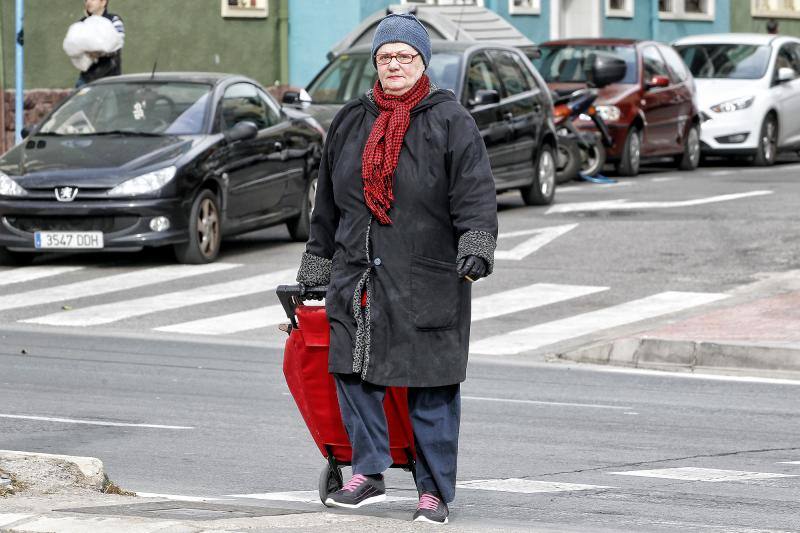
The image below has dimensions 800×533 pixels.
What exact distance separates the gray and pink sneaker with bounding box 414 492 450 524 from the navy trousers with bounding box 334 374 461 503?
1.0 inches

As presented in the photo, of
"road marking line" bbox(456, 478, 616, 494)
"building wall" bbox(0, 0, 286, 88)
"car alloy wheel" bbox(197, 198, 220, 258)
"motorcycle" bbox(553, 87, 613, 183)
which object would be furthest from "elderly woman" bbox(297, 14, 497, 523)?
"building wall" bbox(0, 0, 286, 88)

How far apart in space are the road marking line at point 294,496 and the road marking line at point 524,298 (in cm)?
676

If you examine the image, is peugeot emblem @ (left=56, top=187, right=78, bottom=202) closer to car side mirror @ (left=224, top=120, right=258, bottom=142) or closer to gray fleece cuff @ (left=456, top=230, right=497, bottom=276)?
car side mirror @ (left=224, top=120, right=258, bottom=142)

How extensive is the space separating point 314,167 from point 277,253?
3.87 ft

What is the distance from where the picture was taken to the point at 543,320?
556 inches

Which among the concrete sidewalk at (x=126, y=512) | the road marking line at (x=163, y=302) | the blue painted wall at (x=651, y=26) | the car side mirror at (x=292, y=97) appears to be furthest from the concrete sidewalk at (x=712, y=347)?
the blue painted wall at (x=651, y=26)

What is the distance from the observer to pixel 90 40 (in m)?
21.4

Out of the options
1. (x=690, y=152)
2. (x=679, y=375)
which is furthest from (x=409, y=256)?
A: (x=690, y=152)

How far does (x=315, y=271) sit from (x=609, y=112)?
18.8m

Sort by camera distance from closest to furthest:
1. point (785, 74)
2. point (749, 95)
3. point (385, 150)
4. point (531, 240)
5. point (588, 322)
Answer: point (385, 150), point (588, 322), point (531, 240), point (749, 95), point (785, 74)

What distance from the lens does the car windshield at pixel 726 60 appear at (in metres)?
28.4

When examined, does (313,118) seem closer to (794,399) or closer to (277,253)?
(277,253)

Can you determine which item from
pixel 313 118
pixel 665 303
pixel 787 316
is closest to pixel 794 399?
pixel 787 316

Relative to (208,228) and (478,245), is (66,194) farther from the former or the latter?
(478,245)
